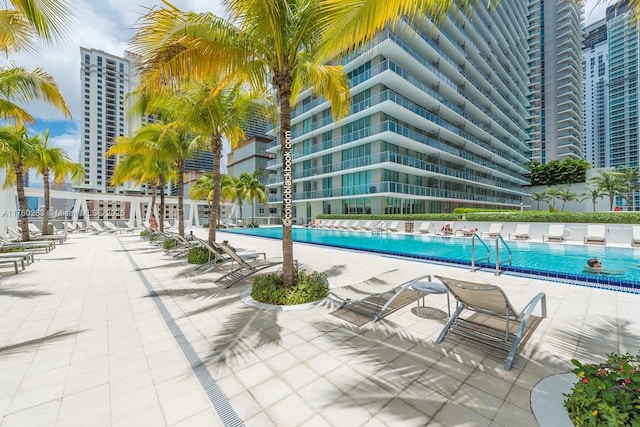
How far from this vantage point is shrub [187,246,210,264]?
903 cm

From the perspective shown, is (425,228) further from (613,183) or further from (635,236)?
(613,183)

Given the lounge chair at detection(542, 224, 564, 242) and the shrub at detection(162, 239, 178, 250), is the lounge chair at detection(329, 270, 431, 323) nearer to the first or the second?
the shrub at detection(162, 239, 178, 250)

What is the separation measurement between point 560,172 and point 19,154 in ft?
232

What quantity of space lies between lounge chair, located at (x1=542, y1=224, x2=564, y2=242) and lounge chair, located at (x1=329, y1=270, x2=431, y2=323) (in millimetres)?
13876

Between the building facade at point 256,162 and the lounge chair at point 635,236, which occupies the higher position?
the building facade at point 256,162

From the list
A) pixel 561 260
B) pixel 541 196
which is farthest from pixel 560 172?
pixel 561 260

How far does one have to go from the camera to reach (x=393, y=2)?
297cm

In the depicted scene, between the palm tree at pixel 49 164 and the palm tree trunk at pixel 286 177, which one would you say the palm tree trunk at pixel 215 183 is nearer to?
the palm tree trunk at pixel 286 177

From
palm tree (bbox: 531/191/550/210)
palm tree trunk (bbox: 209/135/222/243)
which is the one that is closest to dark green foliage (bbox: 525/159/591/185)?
palm tree (bbox: 531/191/550/210)

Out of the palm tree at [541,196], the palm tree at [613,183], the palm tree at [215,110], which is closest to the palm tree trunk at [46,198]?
the palm tree at [215,110]

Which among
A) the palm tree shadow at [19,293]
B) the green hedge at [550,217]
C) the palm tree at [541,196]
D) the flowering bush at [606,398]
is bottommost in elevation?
the palm tree shadow at [19,293]

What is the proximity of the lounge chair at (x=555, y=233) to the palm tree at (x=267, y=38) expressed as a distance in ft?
50.5

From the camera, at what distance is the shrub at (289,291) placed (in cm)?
500

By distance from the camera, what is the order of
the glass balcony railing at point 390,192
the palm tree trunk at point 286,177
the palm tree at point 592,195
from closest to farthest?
the palm tree trunk at point 286,177, the glass balcony railing at point 390,192, the palm tree at point 592,195
